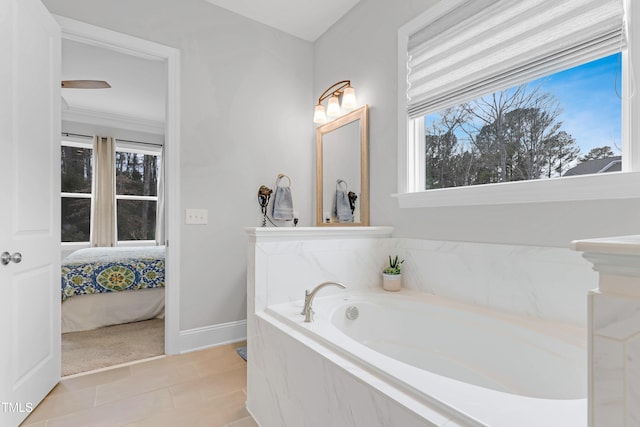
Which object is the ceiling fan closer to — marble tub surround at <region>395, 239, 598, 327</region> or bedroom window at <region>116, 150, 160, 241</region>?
bedroom window at <region>116, 150, 160, 241</region>

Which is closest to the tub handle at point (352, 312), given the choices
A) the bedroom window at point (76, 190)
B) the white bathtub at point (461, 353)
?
the white bathtub at point (461, 353)

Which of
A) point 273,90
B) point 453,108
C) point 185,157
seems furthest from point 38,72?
point 453,108

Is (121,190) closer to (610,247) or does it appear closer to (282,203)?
(282,203)

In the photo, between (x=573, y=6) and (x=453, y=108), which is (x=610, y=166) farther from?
(x=453, y=108)

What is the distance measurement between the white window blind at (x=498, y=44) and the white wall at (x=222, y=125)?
1.26 metres

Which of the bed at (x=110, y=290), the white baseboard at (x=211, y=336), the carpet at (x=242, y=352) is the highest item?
the bed at (x=110, y=290)

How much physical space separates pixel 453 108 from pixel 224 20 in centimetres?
194

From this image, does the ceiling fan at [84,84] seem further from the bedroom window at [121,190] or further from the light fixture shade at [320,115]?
the light fixture shade at [320,115]

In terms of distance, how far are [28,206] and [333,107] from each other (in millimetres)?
A: 2063

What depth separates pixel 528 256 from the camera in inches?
58.7

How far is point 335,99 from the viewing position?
267 centimetres

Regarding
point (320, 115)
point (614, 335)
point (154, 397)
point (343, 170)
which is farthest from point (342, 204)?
point (614, 335)

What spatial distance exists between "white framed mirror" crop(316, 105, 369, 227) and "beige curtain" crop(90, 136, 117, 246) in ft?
12.2

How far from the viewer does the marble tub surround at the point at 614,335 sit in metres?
0.47
